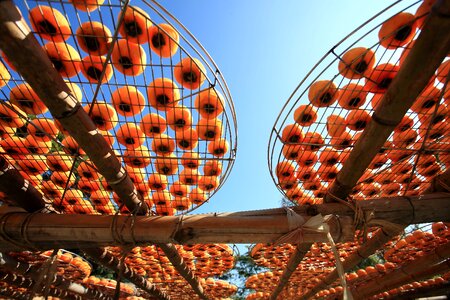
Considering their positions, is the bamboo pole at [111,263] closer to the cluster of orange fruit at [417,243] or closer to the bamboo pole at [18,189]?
the bamboo pole at [18,189]

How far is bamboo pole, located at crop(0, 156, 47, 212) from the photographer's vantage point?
7.18 feet

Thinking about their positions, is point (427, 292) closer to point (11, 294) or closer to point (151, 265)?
point (151, 265)

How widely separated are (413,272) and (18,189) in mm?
6264

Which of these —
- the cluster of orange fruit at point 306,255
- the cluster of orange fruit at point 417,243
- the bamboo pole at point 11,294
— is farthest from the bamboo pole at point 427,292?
the bamboo pole at point 11,294

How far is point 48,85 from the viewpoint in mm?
1444

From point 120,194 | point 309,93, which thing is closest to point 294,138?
point 309,93

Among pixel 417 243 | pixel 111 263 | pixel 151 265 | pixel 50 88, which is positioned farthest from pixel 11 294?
pixel 417 243

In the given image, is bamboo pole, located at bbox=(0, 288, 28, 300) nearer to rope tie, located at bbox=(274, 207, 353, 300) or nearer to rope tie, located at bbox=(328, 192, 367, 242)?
rope tie, located at bbox=(274, 207, 353, 300)

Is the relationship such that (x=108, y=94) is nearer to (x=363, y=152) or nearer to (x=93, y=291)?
(x=363, y=152)

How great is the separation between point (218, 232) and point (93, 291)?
6.09m

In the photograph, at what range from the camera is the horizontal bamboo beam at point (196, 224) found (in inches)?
81.2

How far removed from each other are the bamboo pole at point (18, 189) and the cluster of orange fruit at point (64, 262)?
3.24 m

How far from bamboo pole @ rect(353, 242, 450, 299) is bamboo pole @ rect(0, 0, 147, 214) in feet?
16.4

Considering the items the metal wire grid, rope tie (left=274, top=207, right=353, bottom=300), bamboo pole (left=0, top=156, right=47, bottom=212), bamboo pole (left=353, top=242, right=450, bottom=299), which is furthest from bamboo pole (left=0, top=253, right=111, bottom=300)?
bamboo pole (left=353, top=242, right=450, bottom=299)
